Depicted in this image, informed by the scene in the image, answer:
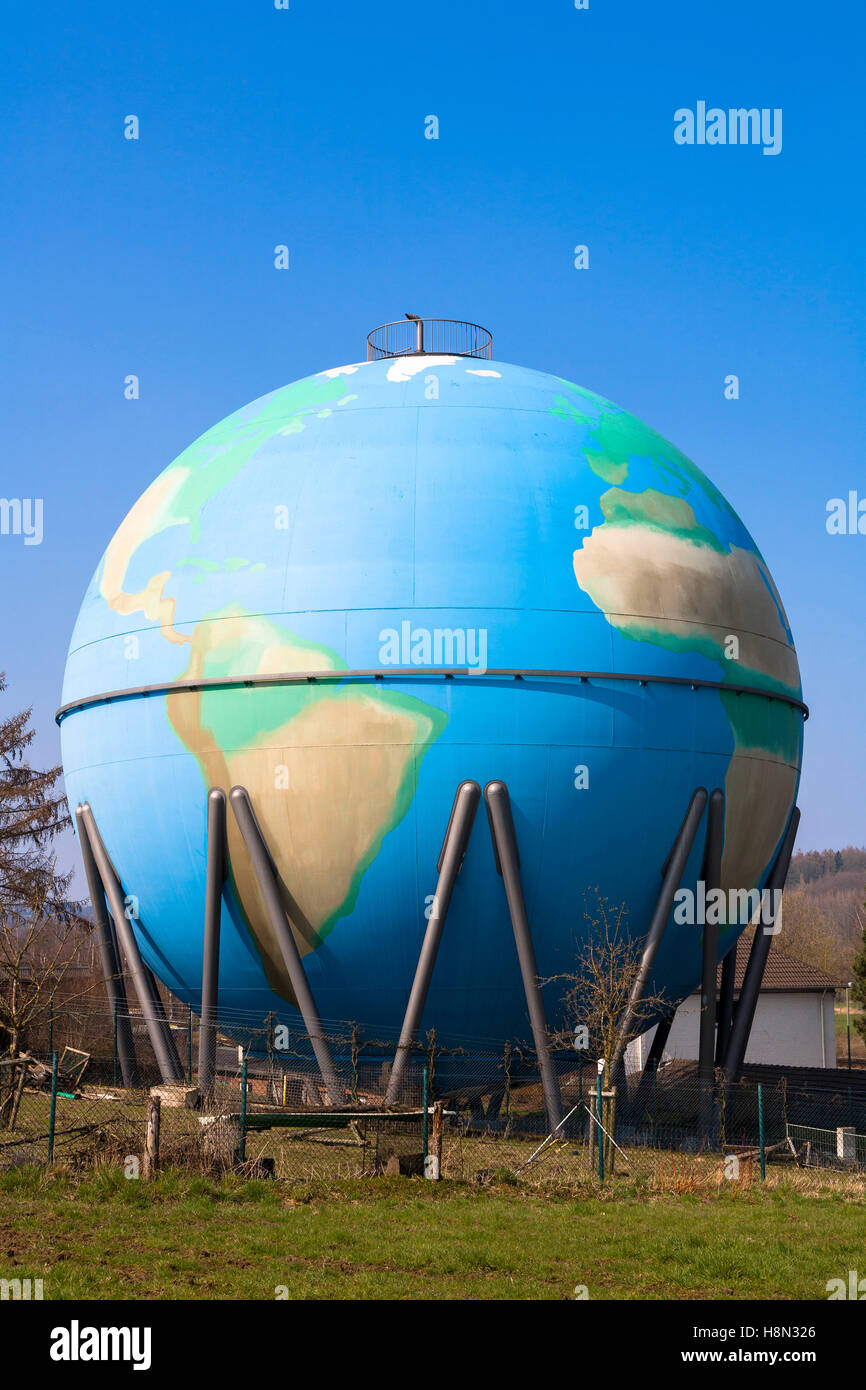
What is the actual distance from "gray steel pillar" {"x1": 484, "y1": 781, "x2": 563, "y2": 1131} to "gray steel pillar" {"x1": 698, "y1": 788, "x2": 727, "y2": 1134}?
2.83 m

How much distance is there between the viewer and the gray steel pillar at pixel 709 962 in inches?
859

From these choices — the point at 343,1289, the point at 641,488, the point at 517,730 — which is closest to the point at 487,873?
the point at 517,730

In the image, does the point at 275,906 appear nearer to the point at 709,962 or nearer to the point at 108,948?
the point at 108,948

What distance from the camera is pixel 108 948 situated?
81.6 ft

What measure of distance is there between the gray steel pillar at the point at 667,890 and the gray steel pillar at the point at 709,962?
47 centimetres

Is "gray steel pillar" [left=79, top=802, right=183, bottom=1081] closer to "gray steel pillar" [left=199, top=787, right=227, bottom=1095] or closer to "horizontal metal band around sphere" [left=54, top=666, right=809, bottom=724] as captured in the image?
"gray steel pillar" [left=199, top=787, right=227, bottom=1095]

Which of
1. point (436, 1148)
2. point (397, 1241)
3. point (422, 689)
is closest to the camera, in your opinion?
point (397, 1241)

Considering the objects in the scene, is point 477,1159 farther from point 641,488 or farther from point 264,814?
point 641,488

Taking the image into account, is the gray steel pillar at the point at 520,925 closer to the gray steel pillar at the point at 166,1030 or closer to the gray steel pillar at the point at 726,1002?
the gray steel pillar at the point at 726,1002

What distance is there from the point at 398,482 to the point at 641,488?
161 inches

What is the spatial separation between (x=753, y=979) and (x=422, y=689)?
9051 mm

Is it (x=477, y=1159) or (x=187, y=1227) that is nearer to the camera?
(x=187, y=1227)

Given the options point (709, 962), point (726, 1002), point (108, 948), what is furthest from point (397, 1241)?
point (726, 1002)

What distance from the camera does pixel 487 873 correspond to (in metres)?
20.2
